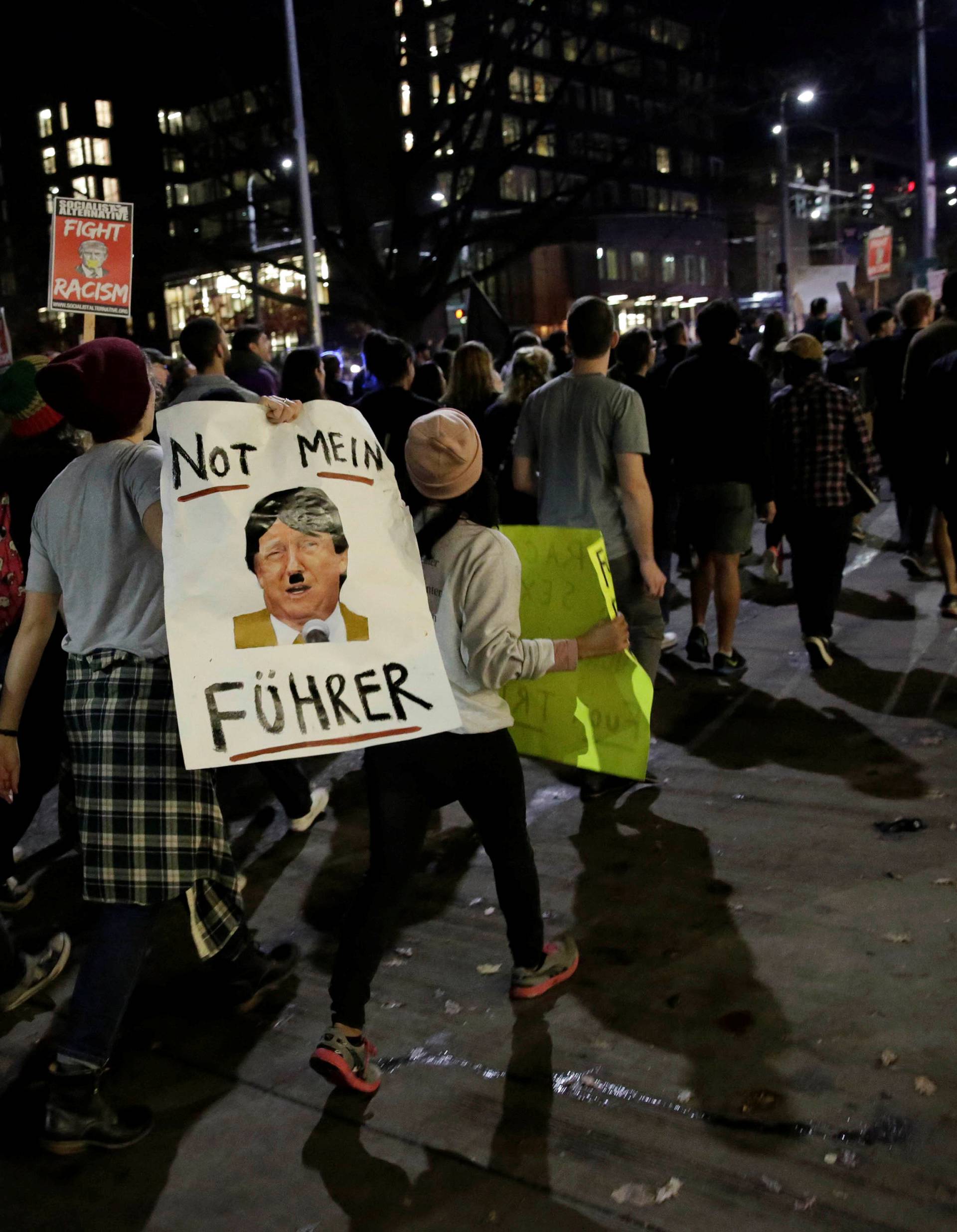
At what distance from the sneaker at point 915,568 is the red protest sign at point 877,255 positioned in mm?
11458

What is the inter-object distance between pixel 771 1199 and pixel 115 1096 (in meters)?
1.89

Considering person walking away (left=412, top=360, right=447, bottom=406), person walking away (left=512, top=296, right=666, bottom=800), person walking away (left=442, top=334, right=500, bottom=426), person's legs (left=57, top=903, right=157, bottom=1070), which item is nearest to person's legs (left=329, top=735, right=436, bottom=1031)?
person's legs (left=57, top=903, right=157, bottom=1070)

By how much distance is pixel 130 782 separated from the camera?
3.25 metres

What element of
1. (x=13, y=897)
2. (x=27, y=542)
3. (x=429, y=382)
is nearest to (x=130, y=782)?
(x=27, y=542)

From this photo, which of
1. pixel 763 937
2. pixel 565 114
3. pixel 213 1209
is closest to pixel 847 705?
pixel 763 937

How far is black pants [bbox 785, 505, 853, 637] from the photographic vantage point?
741cm

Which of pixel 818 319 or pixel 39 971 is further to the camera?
pixel 818 319

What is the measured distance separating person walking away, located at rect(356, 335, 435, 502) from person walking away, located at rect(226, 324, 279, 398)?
107cm

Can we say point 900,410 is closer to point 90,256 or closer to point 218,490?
point 90,256

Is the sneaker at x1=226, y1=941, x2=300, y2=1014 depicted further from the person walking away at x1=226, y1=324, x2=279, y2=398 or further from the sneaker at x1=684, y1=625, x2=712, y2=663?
the person walking away at x1=226, y1=324, x2=279, y2=398

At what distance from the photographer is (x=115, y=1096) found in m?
3.51

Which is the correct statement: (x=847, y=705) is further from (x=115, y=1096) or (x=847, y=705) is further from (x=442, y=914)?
(x=115, y=1096)

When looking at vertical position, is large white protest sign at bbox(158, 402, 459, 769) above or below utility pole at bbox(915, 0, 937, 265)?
below

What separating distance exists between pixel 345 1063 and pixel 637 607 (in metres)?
2.86
